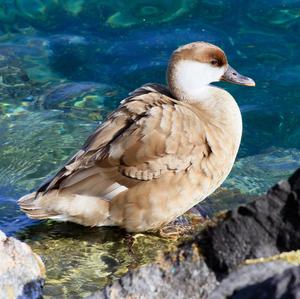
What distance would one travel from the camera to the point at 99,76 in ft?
30.0

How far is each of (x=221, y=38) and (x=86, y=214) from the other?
4552 mm

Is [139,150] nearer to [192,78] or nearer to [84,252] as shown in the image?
[84,252]

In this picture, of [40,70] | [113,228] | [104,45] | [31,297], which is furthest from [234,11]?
[31,297]

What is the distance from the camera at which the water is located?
5.74 meters

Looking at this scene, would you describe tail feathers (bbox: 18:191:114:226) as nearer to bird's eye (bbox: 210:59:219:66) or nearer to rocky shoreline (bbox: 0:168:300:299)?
bird's eye (bbox: 210:59:219:66)

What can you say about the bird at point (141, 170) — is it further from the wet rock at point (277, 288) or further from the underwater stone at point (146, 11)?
the underwater stone at point (146, 11)

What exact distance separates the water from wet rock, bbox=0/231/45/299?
717 millimetres

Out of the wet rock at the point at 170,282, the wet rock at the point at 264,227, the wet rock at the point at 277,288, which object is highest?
the wet rock at the point at 277,288

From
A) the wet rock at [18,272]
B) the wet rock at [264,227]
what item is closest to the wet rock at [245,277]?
the wet rock at [264,227]

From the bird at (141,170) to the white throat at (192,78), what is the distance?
247 millimetres

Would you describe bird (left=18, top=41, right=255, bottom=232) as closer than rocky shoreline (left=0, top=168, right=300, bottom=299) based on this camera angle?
No

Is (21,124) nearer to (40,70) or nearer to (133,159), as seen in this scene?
(40,70)

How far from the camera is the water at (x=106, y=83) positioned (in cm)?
574

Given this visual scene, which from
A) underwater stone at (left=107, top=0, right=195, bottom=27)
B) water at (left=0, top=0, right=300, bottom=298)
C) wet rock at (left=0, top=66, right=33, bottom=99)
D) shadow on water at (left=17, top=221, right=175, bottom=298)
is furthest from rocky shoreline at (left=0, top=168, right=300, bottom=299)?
underwater stone at (left=107, top=0, right=195, bottom=27)
